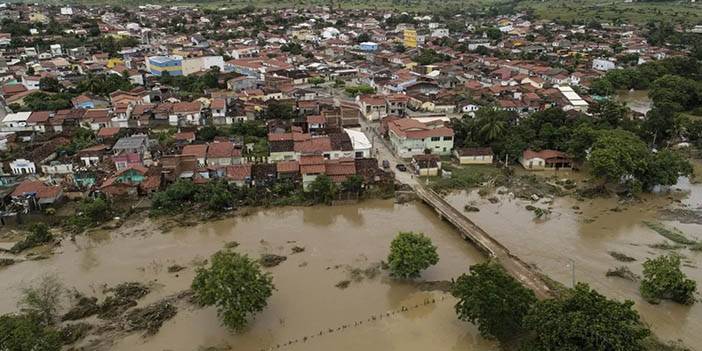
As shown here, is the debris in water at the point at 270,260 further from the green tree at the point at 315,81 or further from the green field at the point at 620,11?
the green field at the point at 620,11

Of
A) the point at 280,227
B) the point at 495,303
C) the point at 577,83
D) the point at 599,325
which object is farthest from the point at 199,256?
the point at 577,83

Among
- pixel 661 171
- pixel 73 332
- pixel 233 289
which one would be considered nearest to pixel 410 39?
pixel 661 171

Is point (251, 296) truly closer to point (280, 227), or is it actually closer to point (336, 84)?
point (280, 227)

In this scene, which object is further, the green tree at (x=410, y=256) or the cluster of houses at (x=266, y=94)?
the cluster of houses at (x=266, y=94)

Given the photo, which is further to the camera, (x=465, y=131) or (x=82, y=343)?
(x=465, y=131)

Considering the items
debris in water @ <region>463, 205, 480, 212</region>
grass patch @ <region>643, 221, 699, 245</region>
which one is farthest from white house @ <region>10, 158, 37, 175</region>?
grass patch @ <region>643, 221, 699, 245</region>

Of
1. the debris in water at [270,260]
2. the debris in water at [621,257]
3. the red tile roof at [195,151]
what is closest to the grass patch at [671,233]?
the debris in water at [621,257]

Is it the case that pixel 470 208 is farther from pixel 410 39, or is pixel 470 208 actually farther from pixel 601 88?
pixel 410 39
